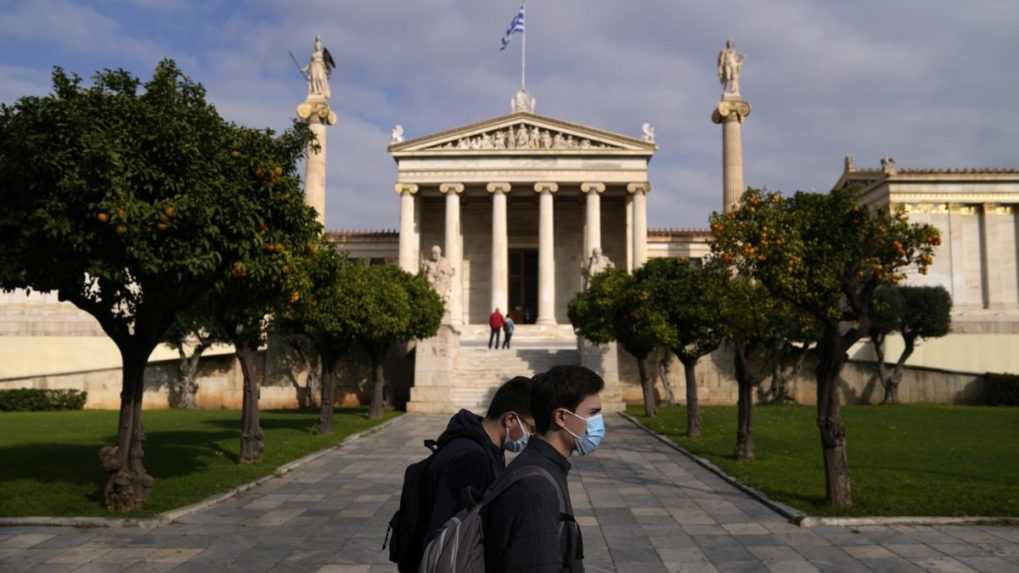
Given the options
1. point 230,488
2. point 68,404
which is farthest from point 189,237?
point 68,404

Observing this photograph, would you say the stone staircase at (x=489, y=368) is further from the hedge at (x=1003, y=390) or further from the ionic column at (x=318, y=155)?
the hedge at (x=1003, y=390)

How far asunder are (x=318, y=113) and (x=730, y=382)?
1020 inches

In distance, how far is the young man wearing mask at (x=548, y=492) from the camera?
9.84ft

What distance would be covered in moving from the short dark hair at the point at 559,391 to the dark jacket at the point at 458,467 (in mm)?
589

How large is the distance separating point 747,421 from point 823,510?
18.7 feet

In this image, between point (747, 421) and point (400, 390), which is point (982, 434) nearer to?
point (747, 421)

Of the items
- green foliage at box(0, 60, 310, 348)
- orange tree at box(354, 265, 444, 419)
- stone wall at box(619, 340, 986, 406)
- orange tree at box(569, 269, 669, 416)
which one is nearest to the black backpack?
green foliage at box(0, 60, 310, 348)

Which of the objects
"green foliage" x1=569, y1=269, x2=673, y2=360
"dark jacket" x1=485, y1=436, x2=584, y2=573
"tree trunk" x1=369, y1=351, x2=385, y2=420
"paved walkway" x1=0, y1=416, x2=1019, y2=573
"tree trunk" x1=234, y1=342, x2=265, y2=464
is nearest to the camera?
"dark jacket" x1=485, y1=436, x2=584, y2=573

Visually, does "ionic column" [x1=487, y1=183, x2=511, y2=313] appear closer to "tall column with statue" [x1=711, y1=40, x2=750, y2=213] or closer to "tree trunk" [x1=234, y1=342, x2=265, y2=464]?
"tall column with statue" [x1=711, y1=40, x2=750, y2=213]

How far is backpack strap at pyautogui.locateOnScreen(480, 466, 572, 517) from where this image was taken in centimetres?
312

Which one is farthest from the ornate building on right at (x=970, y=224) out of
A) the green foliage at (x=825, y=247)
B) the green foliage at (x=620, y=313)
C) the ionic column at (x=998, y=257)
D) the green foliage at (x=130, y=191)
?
the green foliage at (x=130, y=191)

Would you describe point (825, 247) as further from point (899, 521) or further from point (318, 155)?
point (318, 155)

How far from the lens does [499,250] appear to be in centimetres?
4688

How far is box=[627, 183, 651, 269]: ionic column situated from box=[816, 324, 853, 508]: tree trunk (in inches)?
1372
